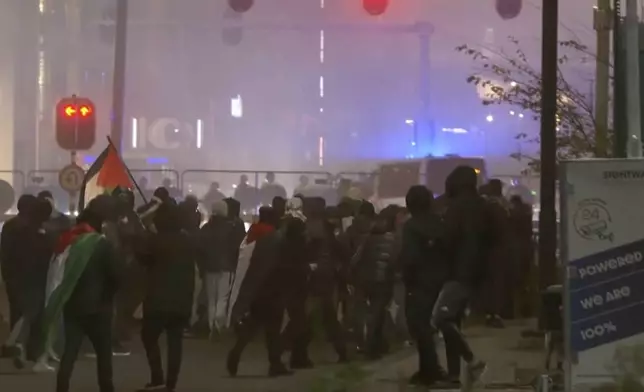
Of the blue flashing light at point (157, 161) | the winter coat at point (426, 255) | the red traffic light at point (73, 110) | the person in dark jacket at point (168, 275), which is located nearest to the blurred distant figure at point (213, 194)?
the red traffic light at point (73, 110)

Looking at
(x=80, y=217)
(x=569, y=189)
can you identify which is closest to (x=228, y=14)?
(x=80, y=217)

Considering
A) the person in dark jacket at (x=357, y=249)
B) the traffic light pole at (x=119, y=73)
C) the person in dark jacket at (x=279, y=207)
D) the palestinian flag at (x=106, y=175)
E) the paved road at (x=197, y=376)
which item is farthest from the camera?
the traffic light pole at (x=119, y=73)

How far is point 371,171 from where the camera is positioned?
22.9 metres

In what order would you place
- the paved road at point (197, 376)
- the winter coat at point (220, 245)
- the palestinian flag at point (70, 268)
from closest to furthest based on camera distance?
the palestinian flag at point (70, 268), the paved road at point (197, 376), the winter coat at point (220, 245)

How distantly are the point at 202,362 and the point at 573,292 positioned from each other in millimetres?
5049

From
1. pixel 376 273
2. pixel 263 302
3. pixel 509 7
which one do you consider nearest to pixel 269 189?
pixel 509 7

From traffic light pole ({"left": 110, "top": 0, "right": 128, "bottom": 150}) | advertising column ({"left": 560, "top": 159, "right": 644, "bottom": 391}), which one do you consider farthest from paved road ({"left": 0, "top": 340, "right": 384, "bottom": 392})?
traffic light pole ({"left": 110, "top": 0, "right": 128, "bottom": 150})

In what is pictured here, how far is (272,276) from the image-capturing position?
31.4 feet

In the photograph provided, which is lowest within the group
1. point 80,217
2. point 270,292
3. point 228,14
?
point 270,292

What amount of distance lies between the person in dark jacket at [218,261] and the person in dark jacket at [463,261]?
14.5ft

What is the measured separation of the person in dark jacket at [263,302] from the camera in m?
9.48

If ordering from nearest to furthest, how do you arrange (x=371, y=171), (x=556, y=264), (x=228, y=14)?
(x=556, y=264) → (x=228, y=14) → (x=371, y=171)

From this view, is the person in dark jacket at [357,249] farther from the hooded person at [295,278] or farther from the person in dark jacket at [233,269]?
the person in dark jacket at [233,269]

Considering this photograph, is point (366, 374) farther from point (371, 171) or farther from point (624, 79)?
point (371, 171)
